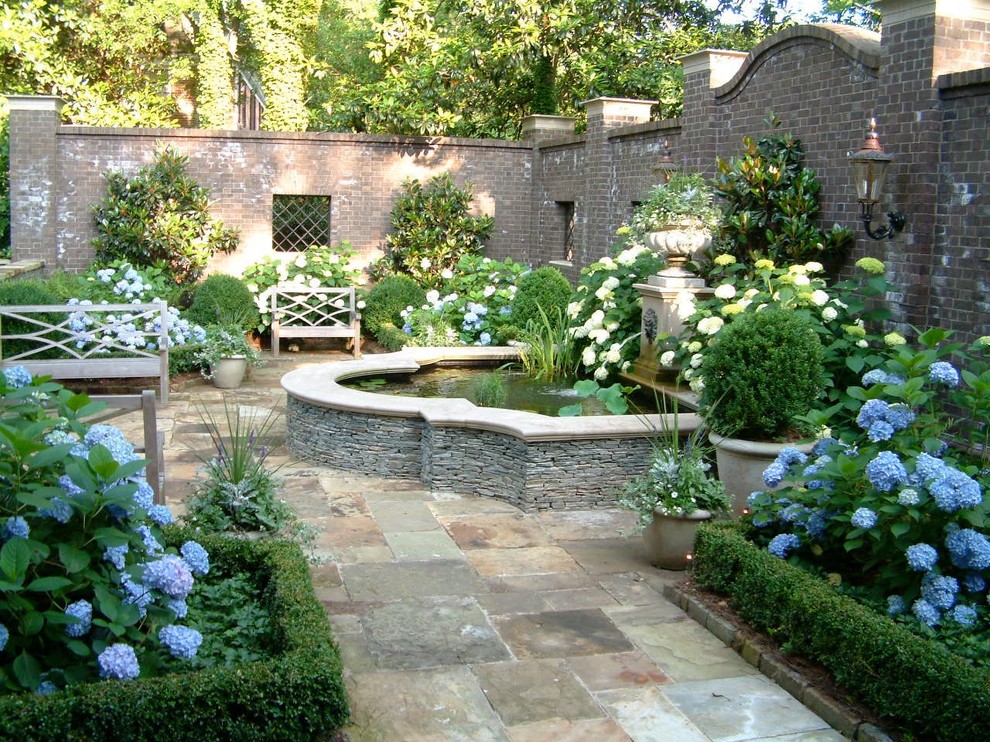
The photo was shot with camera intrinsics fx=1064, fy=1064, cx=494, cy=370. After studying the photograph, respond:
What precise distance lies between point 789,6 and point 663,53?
12.0 ft

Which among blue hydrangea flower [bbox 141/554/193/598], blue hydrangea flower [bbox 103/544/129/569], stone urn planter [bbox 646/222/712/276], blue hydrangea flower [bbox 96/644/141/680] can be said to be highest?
stone urn planter [bbox 646/222/712/276]

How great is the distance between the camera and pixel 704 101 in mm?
9914

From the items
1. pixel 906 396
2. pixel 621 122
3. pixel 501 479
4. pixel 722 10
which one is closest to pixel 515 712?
pixel 906 396

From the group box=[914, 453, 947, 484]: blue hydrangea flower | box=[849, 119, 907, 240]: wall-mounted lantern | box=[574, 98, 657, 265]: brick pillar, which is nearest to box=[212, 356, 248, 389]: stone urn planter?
box=[574, 98, 657, 265]: brick pillar

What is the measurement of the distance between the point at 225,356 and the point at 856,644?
7.66 m

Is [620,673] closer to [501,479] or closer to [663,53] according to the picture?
[501,479]

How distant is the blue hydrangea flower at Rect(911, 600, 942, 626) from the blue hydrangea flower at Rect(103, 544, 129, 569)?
2796 millimetres

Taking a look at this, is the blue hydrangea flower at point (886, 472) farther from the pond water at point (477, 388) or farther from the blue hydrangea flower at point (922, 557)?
the pond water at point (477, 388)

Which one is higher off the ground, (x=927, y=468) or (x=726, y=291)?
(x=726, y=291)

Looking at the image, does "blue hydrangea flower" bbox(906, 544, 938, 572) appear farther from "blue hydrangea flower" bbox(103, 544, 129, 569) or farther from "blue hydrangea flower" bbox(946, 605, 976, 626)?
"blue hydrangea flower" bbox(103, 544, 129, 569)

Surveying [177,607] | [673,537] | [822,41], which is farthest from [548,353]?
[177,607]

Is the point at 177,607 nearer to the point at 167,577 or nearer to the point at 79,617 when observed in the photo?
the point at 167,577

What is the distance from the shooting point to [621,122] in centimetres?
1227

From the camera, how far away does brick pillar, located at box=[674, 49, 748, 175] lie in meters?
9.85
